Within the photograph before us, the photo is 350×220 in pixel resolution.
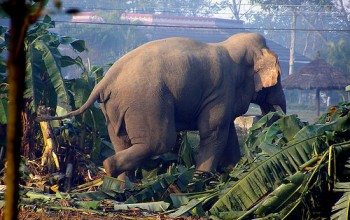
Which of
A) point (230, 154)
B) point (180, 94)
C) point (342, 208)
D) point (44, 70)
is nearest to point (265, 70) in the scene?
point (230, 154)

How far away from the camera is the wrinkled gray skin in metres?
9.25

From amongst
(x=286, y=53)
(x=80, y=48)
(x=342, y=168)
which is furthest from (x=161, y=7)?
(x=342, y=168)

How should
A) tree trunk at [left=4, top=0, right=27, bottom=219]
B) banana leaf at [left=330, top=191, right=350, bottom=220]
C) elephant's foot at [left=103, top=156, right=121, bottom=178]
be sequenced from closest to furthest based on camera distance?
tree trunk at [left=4, top=0, right=27, bottom=219] → banana leaf at [left=330, top=191, right=350, bottom=220] → elephant's foot at [left=103, top=156, right=121, bottom=178]

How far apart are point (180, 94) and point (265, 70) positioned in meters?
1.56

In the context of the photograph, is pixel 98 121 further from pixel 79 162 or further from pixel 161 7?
pixel 161 7

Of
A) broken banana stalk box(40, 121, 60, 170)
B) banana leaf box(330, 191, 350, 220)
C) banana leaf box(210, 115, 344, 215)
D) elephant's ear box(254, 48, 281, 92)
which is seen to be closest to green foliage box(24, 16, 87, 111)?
broken banana stalk box(40, 121, 60, 170)

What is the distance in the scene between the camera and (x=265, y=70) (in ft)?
34.4

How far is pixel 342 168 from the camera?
22.6 feet

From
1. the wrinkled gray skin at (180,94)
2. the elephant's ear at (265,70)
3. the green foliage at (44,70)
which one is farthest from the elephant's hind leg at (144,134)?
the elephant's ear at (265,70)

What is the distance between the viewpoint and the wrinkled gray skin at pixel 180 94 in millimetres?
9250

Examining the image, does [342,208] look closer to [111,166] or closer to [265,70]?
[111,166]

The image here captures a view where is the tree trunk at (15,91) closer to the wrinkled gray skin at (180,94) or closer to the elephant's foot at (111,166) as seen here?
the wrinkled gray skin at (180,94)

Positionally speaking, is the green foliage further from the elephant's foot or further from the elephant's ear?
the elephant's ear

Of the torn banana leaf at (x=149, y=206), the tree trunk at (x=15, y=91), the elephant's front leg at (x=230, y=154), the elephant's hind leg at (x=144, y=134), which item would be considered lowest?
the elephant's front leg at (x=230, y=154)
